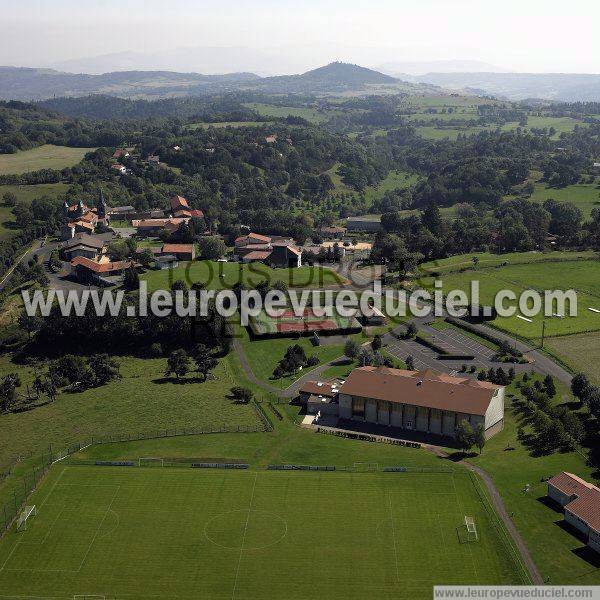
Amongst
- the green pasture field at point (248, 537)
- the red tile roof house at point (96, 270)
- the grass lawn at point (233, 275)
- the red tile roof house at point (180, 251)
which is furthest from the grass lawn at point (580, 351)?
the red tile roof house at point (96, 270)

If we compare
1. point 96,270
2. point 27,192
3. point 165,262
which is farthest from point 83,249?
point 27,192

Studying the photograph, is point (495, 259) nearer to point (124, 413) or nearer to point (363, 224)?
point (363, 224)

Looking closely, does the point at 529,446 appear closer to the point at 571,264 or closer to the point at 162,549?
the point at 162,549

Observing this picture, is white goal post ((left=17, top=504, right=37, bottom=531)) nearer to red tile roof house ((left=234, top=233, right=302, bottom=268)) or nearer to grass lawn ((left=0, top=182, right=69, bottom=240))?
red tile roof house ((left=234, top=233, right=302, bottom=268))

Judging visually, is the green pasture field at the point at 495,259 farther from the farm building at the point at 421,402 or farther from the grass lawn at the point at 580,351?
the farm building at the point at 421,402

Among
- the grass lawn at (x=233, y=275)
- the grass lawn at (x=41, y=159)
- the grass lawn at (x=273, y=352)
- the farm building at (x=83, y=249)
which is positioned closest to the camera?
the grass lawn at (x=273, y=352)
